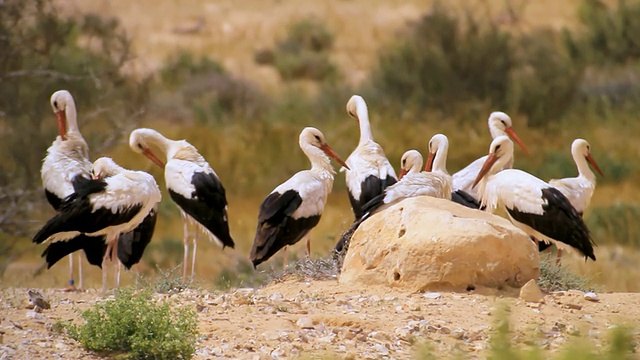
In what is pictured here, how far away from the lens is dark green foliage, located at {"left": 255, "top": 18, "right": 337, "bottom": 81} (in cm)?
3250

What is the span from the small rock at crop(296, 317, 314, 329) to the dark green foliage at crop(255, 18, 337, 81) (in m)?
23.6

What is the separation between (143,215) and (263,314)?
245 centimetres

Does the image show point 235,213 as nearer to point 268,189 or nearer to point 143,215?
point 268,189

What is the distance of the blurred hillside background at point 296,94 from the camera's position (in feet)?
55.3

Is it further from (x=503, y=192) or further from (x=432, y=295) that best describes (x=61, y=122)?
(x=432, y=295)

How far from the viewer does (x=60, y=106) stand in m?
12.8

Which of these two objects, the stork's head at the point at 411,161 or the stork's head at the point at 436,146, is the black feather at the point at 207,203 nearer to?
the stork's head at the point at 411,161

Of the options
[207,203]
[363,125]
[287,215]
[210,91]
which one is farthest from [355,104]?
[210,91]

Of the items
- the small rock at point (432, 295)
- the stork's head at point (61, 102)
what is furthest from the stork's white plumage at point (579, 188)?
the stork's head at point (61, 102)

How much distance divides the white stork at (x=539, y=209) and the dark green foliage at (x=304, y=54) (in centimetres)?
2099

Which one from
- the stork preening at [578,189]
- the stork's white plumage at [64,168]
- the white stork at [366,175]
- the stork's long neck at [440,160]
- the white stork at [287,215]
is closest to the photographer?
the white stork at [287,215]

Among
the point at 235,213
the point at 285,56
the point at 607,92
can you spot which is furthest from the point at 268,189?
the point at 285,56

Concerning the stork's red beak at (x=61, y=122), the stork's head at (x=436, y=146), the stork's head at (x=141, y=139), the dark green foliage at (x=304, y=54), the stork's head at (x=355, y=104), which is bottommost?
the stork's head at (x=436, y=146)

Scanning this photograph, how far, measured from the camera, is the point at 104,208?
9.76 meters
